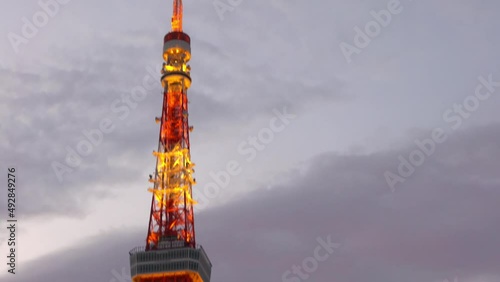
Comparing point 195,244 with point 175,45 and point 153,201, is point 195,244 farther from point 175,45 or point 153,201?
point 175,45

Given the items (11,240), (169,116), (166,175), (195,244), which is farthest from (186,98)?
(11,240)

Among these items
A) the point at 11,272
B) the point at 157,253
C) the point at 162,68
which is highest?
the point at 162,68

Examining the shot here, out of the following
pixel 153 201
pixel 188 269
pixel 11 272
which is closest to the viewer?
pixel 11 272

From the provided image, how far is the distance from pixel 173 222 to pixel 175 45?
33961 mm

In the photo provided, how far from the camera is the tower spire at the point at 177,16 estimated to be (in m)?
182

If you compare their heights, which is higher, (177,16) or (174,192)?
(177,16)

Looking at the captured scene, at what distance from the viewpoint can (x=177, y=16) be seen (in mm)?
183625

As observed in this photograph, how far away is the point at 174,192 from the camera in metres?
170

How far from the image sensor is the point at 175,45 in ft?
582

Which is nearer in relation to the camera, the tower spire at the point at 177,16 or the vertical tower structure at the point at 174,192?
the vertical tower structure at the point at 174,192

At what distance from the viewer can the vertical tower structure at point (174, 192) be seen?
160m

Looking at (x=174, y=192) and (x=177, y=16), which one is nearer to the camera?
(x=174, y=192)

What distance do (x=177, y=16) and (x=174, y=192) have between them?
36.3 meters

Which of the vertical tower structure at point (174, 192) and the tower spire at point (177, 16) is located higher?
the tower spire at point (177, 16)
